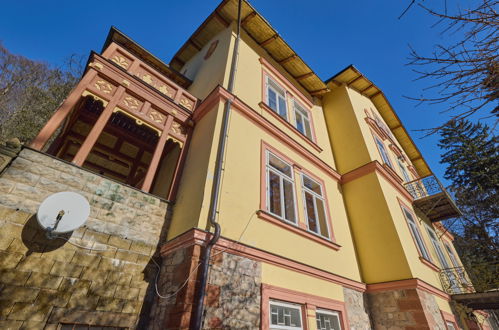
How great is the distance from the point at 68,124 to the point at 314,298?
7.85 metres

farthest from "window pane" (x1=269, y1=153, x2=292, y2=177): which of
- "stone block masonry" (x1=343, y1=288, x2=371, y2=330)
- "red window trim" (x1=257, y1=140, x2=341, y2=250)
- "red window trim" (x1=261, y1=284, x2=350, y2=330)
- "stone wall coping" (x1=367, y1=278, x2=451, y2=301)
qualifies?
"stone wall coping" (x1=367, y1=278, x2=451, y2=301)

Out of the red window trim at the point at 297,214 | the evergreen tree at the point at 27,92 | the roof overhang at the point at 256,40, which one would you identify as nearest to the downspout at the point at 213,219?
the red window trim at the point at 297,214

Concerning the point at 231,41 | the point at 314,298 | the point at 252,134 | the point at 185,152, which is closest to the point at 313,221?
the point at 314,298

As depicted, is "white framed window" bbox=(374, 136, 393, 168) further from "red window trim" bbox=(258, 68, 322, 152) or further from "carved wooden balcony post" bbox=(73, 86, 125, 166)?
"carved wooden balcony post" bbox=(73, 86, 125, 166)

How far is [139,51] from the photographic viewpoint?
30.0ft

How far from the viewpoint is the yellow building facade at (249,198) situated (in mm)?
3955

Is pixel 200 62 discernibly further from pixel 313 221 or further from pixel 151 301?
pixel 151 301

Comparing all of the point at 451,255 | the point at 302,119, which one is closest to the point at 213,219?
the point at 302,119

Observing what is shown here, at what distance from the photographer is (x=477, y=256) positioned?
18531 millimetres

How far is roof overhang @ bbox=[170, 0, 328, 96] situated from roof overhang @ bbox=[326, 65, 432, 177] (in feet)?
4.85

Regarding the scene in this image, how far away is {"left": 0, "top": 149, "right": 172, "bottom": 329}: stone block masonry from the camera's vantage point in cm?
315

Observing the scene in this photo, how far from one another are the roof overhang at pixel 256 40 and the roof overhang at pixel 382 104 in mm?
1477

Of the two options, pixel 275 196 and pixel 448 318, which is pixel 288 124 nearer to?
pixel 275 196

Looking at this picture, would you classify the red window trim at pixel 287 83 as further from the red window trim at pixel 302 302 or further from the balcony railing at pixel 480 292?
the balcony railing at pixel 480 292
